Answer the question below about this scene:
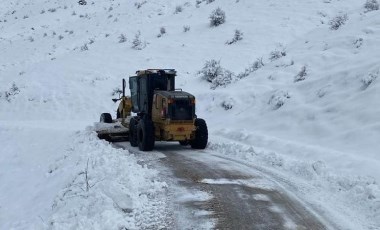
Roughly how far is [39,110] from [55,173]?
475 inches

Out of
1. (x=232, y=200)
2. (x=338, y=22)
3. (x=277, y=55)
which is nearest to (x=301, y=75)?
(x=277, y=55)

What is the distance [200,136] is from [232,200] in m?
5.47

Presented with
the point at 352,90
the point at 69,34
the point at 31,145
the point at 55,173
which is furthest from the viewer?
the point at 69,34

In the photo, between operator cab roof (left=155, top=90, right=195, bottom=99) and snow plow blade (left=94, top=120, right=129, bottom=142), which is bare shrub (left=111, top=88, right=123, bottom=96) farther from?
operator cab roof (left=155, top=90, right=195, bottom=99)

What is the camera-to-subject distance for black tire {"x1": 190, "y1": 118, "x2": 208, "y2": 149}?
521 inches

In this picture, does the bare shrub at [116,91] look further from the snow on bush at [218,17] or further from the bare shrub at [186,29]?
the snow on bush at [218,17]

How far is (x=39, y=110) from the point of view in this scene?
73.3ft

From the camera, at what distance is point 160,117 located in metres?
13.0

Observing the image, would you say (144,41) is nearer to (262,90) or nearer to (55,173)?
(262,90)

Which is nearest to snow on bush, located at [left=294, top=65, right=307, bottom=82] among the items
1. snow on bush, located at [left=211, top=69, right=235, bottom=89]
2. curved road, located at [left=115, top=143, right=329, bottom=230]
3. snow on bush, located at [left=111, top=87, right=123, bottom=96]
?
snow on bush, located at [left=211, top=69, right=235, bottom=89]

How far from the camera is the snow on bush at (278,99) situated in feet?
52.4

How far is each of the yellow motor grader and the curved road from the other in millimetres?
1535

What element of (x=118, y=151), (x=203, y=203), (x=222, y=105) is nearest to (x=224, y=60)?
(x=222, y=105)

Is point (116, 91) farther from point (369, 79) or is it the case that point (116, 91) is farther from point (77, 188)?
point (77, 188)
